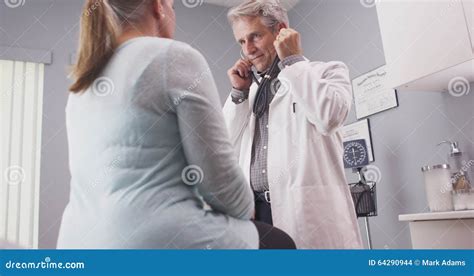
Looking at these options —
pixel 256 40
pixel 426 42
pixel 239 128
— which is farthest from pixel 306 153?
pixel 426 42

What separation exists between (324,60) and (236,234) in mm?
452

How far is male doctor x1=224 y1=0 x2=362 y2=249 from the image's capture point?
798 mm

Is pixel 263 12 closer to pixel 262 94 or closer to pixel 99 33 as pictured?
pixel 262 94

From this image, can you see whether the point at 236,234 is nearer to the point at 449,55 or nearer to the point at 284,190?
the point at 284,190

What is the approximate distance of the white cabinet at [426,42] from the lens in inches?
45.9

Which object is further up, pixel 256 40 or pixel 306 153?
pixel 256 40

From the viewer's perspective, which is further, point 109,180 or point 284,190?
point 284,190

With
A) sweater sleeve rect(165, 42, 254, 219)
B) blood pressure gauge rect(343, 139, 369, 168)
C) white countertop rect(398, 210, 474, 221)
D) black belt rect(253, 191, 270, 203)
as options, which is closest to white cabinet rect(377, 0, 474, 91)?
blood pressure gauge rect(343, 139, 369, 168)

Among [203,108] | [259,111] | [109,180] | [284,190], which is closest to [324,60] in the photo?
[259,111]

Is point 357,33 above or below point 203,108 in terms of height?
above

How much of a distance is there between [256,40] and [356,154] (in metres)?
0.35

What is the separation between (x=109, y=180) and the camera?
2.00 ft

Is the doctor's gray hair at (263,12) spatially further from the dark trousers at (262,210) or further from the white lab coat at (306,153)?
the dark trousers at (262,210)

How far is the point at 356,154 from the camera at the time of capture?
100 centimetres
